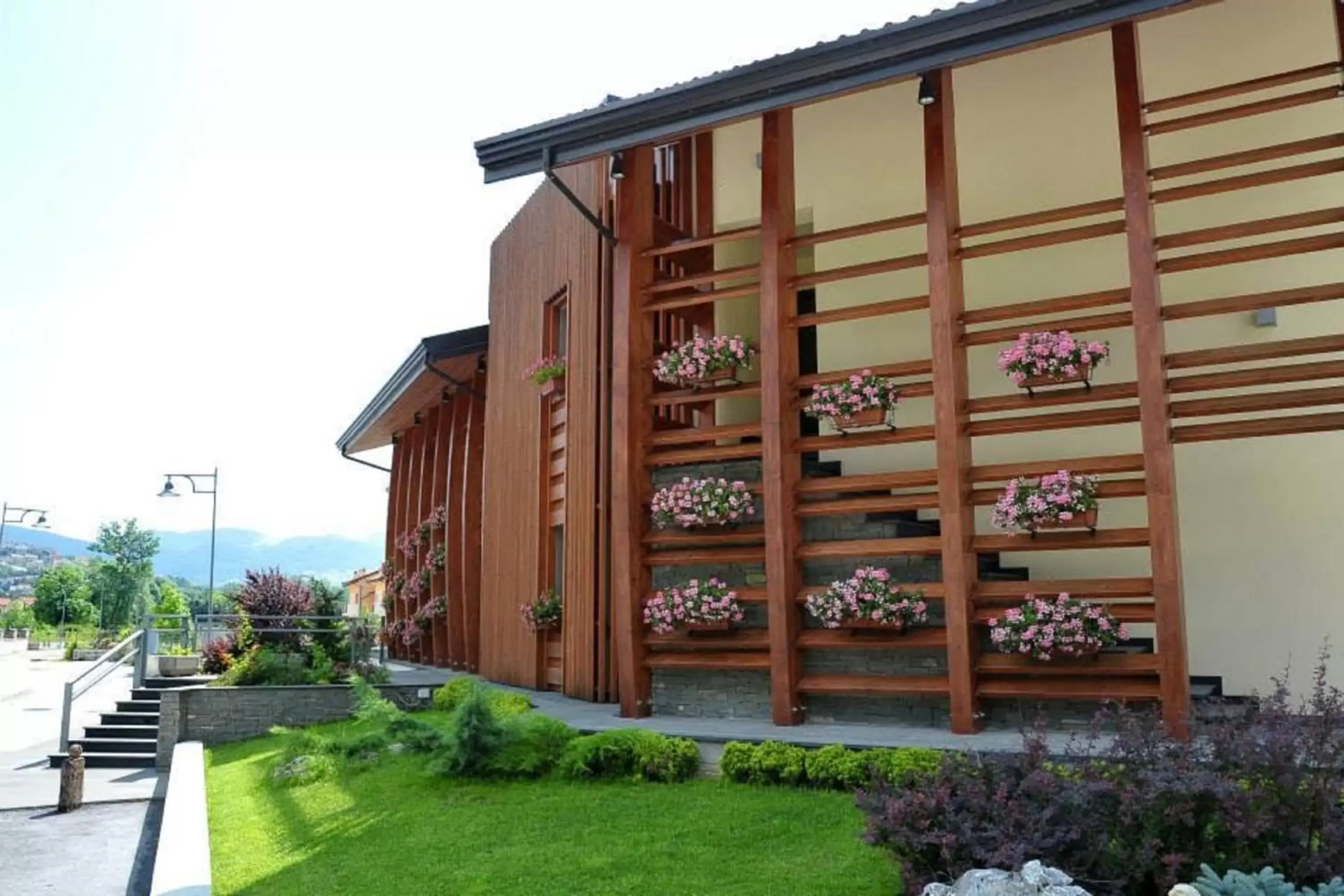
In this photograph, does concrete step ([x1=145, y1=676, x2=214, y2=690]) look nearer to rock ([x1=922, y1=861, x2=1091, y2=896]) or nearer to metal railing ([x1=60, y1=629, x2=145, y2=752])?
metal railing ([x1=60, y1=629, x2=145, y2=752])

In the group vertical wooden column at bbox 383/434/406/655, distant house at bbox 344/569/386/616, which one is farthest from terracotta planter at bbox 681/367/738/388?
distant house at bbox 344/569/386/616

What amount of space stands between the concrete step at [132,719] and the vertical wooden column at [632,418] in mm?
8778

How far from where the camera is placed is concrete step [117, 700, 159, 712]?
14984mm

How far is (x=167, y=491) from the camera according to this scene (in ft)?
78.8

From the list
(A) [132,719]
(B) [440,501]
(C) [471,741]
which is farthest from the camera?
(B) [440,501]

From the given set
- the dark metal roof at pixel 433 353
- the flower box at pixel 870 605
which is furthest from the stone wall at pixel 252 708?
the flower box at pixel 870 605

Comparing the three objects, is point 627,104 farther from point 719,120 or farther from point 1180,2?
point 1180,2

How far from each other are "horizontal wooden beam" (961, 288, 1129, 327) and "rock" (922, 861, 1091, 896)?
469 centimetres

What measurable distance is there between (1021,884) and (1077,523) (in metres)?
4.04

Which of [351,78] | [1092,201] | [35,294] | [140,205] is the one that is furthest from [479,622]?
[35,294]

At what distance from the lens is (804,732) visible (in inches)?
311

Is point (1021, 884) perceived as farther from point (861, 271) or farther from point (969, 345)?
point (861, 271)

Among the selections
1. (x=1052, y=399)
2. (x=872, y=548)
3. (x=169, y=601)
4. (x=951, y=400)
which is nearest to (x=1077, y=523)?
(x=1052, y=399)

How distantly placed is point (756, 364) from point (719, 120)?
Answer: 12.1 feet
